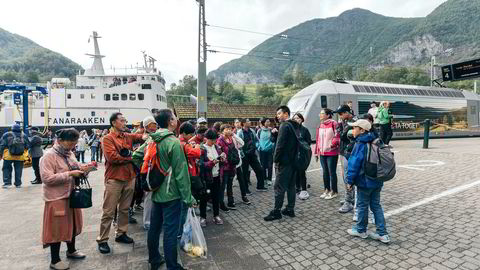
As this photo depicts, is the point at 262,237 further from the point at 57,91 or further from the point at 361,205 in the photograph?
the point at 57,91

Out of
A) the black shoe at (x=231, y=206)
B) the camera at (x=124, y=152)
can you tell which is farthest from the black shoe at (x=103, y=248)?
the black shoe at (x=231, y=206)

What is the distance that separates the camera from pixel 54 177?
117 inches

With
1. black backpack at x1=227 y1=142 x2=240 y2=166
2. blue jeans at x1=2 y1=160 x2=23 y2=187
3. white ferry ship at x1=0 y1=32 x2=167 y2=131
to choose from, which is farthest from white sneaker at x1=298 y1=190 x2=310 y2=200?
white ferry ship at x1=0 y1=32 x2=167 y2=131

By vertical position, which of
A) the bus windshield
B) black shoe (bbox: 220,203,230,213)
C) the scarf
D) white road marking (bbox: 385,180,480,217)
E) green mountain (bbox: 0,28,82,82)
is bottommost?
black shoe (bbox: 220,203,230,213)

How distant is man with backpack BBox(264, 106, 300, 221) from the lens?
4.36 meters

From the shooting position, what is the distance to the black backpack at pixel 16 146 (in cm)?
748

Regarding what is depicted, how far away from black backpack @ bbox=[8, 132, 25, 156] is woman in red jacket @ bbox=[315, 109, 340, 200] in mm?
8364

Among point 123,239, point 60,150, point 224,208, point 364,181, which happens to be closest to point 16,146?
point 60,150

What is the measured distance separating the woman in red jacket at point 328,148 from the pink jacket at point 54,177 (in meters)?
4.40

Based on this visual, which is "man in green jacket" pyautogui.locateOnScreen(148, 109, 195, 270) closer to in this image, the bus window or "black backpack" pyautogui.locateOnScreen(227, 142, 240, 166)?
"black backpack" pyautogui.locateOnScreen(227, 142, 240, 166)

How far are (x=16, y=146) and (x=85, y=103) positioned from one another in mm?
18732

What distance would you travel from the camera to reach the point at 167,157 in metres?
2.83

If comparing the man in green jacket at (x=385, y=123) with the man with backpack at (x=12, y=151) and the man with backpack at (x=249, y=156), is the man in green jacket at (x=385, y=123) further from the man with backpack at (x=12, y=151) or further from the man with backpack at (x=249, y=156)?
the man with backpack at (x=12, y=151)

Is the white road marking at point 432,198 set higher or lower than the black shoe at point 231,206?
higher
